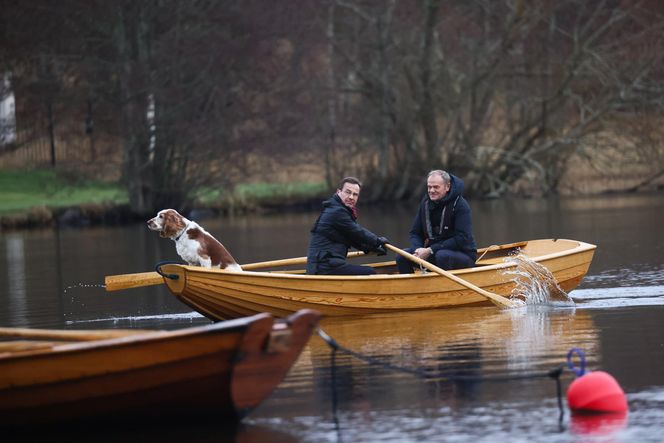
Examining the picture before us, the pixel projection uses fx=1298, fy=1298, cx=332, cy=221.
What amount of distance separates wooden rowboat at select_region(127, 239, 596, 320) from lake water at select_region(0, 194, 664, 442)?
0.18 m

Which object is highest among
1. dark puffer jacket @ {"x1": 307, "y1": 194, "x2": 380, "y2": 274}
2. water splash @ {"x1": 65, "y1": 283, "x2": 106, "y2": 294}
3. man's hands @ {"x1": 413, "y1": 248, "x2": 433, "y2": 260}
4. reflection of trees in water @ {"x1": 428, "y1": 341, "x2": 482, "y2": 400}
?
dark puffer jacket @ {"x1": 307, "y1": 194, "x2": 380, "y2": 274}

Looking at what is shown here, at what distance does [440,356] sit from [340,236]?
309 cm

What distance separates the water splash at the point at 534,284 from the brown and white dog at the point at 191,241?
3022mm

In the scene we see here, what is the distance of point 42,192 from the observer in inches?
1587

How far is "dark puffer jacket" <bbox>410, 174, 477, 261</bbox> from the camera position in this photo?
43.8 ft

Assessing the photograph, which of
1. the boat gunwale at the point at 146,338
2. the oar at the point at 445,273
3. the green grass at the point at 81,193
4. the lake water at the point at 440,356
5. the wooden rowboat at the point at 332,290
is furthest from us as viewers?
the green grass at the point at 81,193

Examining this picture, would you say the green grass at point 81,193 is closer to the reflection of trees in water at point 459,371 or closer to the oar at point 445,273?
the oar at point 445,273

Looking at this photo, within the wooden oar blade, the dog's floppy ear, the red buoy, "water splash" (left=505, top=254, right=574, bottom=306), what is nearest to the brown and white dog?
the dog's floppy ear

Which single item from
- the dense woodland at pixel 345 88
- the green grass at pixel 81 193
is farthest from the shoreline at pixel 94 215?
the dense woodland at pixel 345 88

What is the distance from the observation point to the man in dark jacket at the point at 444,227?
13320mm

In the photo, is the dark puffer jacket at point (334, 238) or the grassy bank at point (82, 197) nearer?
the dark puffer jacket at point (334, 238)

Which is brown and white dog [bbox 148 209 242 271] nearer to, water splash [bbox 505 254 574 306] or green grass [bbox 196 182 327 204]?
water splash [bbox 505 254 574 306]

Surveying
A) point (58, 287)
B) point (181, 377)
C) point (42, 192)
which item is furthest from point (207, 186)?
point (181, 377)

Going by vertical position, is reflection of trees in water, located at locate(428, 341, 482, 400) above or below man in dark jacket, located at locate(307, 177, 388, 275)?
below
